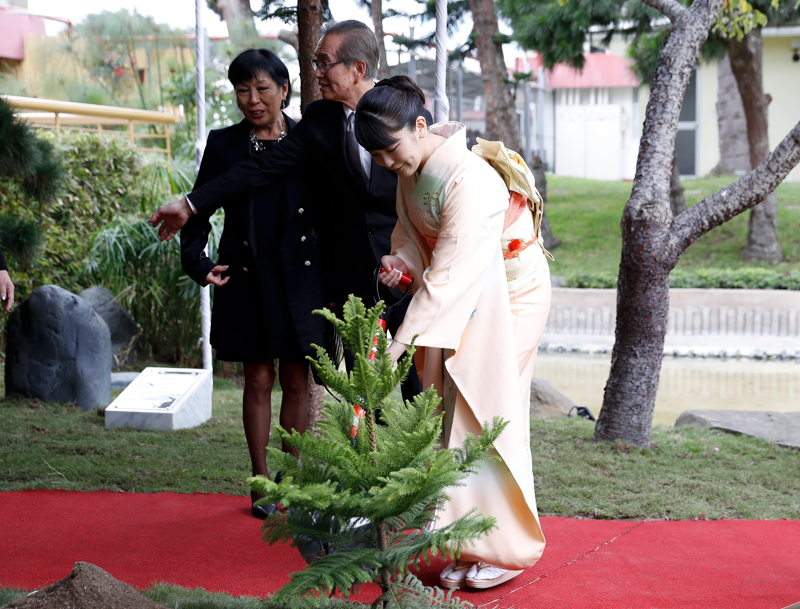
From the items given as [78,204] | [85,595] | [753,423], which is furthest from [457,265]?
[78,204]

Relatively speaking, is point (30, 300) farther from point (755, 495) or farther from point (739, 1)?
point (739, 1)

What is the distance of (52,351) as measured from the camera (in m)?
4.75

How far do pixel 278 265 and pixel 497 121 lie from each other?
10.4 m

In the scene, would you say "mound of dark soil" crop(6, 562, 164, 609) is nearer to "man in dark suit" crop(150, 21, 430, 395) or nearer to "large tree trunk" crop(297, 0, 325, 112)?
"man in dark suit" crop(150, 21, 430, 395)

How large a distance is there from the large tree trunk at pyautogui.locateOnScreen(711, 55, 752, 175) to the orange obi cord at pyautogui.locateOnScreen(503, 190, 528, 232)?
1602 cm

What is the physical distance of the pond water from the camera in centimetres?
670

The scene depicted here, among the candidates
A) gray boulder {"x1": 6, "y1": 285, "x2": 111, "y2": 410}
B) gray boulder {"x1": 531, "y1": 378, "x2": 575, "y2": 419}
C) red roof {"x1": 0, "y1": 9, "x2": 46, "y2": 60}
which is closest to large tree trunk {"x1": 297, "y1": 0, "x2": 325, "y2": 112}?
gray boulder {"x1": 6, "y1": 285, "x2": 111, "y2": 410}

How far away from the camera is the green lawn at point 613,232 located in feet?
40.3

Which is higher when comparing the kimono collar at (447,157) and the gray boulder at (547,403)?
the kimono collar at (447,157)

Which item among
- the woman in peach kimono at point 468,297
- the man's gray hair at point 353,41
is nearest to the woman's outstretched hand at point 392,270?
the woman in peach kimono at point 468,297

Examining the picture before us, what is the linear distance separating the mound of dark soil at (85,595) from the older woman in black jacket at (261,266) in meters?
1.13

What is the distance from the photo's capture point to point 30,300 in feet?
15.8

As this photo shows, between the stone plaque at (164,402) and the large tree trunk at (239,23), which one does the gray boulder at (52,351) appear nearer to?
the stone plaque at (164,402)

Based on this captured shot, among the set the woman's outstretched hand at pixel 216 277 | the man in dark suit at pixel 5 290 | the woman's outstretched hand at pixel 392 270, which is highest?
the woman's outstretched hand at pixel 392 270
